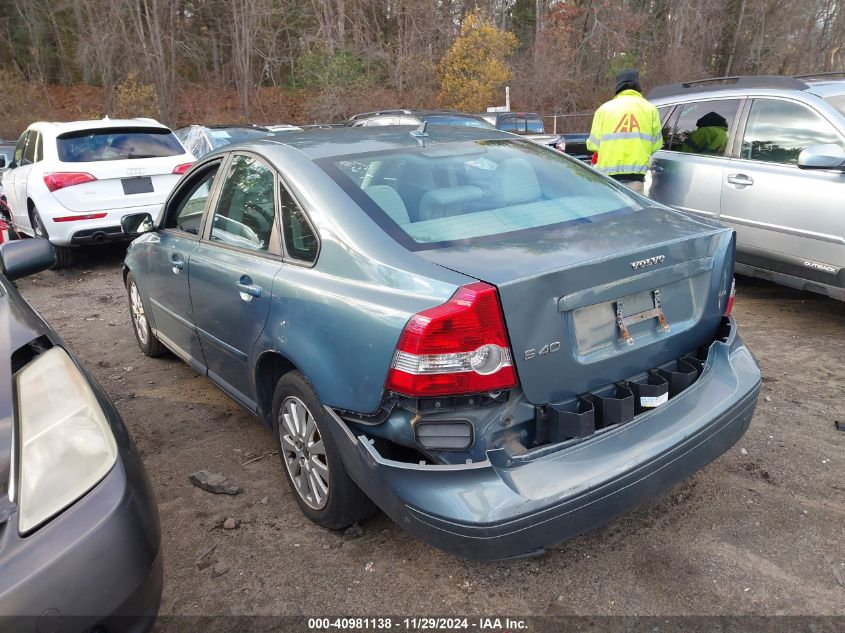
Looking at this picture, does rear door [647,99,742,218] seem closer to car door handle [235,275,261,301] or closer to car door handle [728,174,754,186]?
car door handle [728,174,754,186]

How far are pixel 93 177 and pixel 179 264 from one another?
4.78m

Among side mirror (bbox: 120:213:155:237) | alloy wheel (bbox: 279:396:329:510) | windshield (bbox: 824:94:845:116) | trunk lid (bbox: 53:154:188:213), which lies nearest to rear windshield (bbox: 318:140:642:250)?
alloy wheel (bbox: 279:396:329:510)

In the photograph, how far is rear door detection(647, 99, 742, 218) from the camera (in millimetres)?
5566

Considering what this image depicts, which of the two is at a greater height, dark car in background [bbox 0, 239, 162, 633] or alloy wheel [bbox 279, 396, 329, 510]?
dark car in background [bbox 0, 239, 162, 633]

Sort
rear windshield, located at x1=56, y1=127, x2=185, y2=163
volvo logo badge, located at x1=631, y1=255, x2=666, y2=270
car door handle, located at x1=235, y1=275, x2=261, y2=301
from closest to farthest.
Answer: volvo logo badge, located at x1=631, y1=255, x2=666, y2=270 → car door handle, located at x1=235, y1=275, x2=261, y2=301 → rear windshield, located at x1=56, y1=127, x2=185, y2=163

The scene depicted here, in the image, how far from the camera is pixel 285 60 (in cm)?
2970

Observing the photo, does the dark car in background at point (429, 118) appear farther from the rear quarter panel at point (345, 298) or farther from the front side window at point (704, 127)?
the rear quarter panel at point (345, 298)

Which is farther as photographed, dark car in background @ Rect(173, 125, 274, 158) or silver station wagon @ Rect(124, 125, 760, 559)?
dark car in background @ Rect(173, 125, 274, 158)

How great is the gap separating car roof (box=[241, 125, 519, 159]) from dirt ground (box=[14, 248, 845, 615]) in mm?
1642

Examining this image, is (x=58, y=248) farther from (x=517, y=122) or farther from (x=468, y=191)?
(x=517, y=122)

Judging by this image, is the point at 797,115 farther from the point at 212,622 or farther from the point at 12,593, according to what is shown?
the point at 12,593

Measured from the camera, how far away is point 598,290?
2.31 meters

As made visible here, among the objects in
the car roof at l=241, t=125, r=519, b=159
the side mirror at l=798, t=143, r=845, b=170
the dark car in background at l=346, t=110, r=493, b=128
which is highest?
the car roof at l=241, t=125, r=519, b=159

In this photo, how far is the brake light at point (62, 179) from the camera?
24.6 ft
